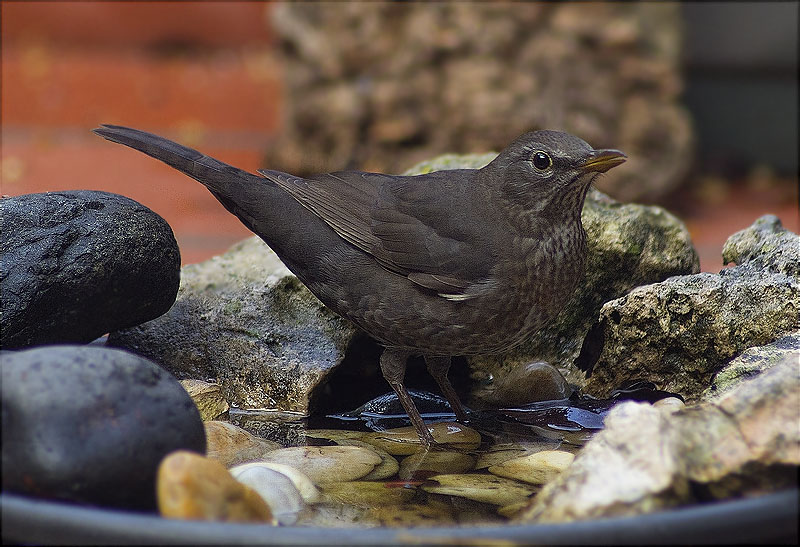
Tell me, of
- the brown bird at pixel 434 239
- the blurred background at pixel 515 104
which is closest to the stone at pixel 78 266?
the brown bird at pixel 434 239

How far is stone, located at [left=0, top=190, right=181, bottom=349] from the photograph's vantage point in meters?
2.67

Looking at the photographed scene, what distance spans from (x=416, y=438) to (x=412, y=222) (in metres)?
0.70

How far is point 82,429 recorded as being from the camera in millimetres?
1859

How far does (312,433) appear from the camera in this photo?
2930 millimetres

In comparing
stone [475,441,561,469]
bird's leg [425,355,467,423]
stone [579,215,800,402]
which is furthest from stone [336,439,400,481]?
stone [579,215,800,402]

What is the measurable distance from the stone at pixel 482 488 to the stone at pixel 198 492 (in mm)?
691

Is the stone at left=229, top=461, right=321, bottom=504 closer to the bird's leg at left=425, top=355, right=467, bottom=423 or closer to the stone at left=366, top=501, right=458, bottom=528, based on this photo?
the stone at left=366, top=501, right=458, bottom=528

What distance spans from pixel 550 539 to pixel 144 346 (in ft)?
6.89

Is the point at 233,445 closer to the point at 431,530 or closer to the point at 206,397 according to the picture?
the point at 206,397

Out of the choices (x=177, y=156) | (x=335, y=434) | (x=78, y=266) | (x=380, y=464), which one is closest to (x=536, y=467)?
(x=380, y=464)

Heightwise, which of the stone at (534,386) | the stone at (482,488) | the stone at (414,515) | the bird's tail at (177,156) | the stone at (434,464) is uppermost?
the bird's tail at (177,156)

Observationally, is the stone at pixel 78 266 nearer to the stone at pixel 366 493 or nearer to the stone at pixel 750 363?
the stone at pixel 366 493

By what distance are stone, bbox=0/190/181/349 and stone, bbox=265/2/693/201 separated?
4321 millimetres

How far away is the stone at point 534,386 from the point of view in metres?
3.17
